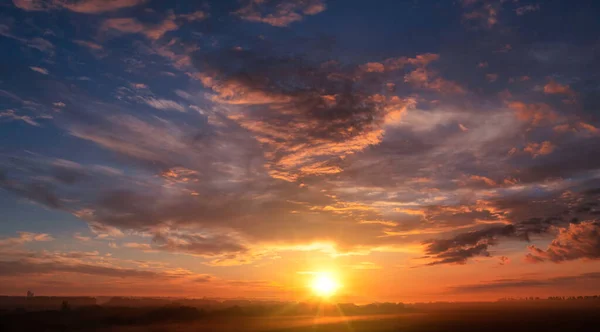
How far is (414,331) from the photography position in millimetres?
108125

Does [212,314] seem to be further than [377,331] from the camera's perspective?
Yes

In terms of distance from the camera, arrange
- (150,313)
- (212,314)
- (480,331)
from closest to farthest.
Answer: (480,331) < (150,313) < (212,314)

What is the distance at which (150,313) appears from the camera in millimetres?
168000

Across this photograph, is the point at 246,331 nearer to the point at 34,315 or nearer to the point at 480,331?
the point at 480,331

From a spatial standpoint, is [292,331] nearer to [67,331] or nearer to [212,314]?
[67,331]

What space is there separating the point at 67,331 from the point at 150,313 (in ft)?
164

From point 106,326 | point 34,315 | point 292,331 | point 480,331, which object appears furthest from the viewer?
point 106,326

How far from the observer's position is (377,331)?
107188mm

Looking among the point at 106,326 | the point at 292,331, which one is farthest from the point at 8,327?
the point at 292,331

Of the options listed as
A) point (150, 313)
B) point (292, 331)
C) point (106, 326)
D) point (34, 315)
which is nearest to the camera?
point (292, 331)

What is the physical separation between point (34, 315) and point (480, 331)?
430 ft

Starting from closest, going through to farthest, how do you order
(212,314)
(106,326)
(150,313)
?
(106,326) < (150,313) < (212,314)

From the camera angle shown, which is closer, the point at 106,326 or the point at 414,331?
the point at 414,331

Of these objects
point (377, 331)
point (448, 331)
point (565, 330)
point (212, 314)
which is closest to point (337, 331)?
point (377, 331)
